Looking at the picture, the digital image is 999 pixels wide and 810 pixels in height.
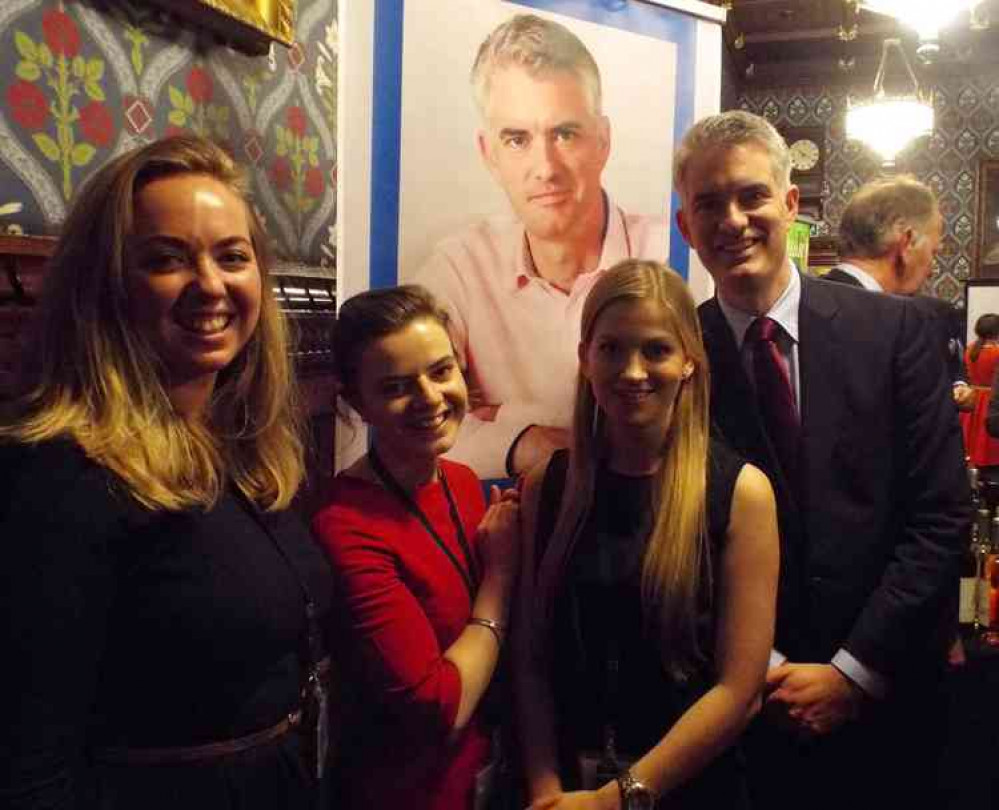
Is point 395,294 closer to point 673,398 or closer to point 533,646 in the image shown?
point 673,398

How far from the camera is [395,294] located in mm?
1411

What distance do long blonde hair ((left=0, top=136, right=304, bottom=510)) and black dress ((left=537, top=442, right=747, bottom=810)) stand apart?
0.57 m

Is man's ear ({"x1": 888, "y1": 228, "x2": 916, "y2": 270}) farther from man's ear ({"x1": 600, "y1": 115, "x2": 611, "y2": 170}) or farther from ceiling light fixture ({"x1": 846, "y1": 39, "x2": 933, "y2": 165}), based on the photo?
ceiling light fixture ({"x1": 846, "y1": 39, "x2": 933, "y2": 165})

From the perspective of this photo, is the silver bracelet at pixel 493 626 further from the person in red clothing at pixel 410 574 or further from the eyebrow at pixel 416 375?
the eyebrow at pixel 416 375

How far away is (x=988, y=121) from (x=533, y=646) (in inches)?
302

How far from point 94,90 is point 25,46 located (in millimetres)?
129

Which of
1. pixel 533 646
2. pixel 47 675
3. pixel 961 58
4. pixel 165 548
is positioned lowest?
pixel 533 646

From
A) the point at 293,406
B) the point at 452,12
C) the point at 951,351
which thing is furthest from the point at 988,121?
the point at 293,406

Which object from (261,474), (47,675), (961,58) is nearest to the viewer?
(47,675)

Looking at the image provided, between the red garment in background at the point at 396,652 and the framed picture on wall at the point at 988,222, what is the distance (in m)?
7.45

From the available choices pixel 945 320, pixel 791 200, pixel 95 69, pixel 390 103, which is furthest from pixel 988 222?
pixel 95 69

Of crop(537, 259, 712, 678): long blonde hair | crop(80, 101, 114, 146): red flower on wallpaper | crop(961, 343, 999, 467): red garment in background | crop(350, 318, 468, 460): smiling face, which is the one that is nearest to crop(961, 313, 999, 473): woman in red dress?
crop(961, 343, 999, 467): red garment in background

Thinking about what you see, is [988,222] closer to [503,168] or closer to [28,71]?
[503,168]

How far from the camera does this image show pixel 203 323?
1111mm
